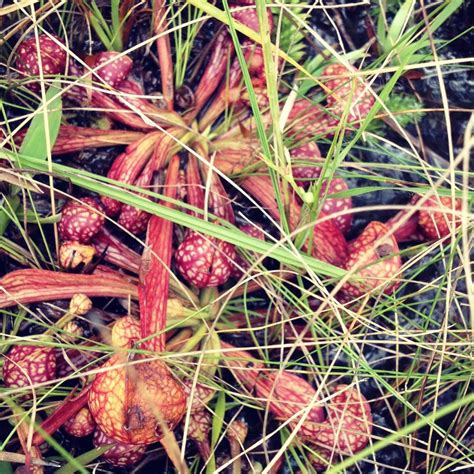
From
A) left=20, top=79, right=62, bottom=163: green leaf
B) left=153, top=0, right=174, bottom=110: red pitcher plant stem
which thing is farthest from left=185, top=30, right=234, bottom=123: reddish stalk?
left=20, top=79, right=62, bottom=163: green leaf

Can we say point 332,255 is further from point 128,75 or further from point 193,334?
point 128,75

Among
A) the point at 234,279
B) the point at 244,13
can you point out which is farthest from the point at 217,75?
the point at 234,279

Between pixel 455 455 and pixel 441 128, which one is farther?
pixel 441 128

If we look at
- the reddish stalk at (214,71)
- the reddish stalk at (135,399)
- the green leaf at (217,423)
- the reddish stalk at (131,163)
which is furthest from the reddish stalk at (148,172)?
the green leaf at (217,423)

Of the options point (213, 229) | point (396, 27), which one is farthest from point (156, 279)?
point (396, 27)

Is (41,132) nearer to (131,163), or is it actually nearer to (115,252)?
(131,163)

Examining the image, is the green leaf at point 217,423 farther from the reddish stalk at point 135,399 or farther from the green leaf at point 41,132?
the green leaf at point 41,132

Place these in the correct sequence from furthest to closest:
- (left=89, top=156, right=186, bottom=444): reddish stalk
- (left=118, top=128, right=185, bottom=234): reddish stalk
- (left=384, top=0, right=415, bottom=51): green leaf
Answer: (left=384, top=0, right=415, bottom=51): green leaf < (left=118, top=128, right=185, bottom=234): reddish stalk < (left=89, top=156, right=186, bottom=444): reddish stalk

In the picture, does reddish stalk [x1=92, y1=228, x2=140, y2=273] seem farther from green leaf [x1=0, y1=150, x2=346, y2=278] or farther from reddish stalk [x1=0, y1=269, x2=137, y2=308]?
green leaf [x1=0, y1=150, x2=346, y2=278]
